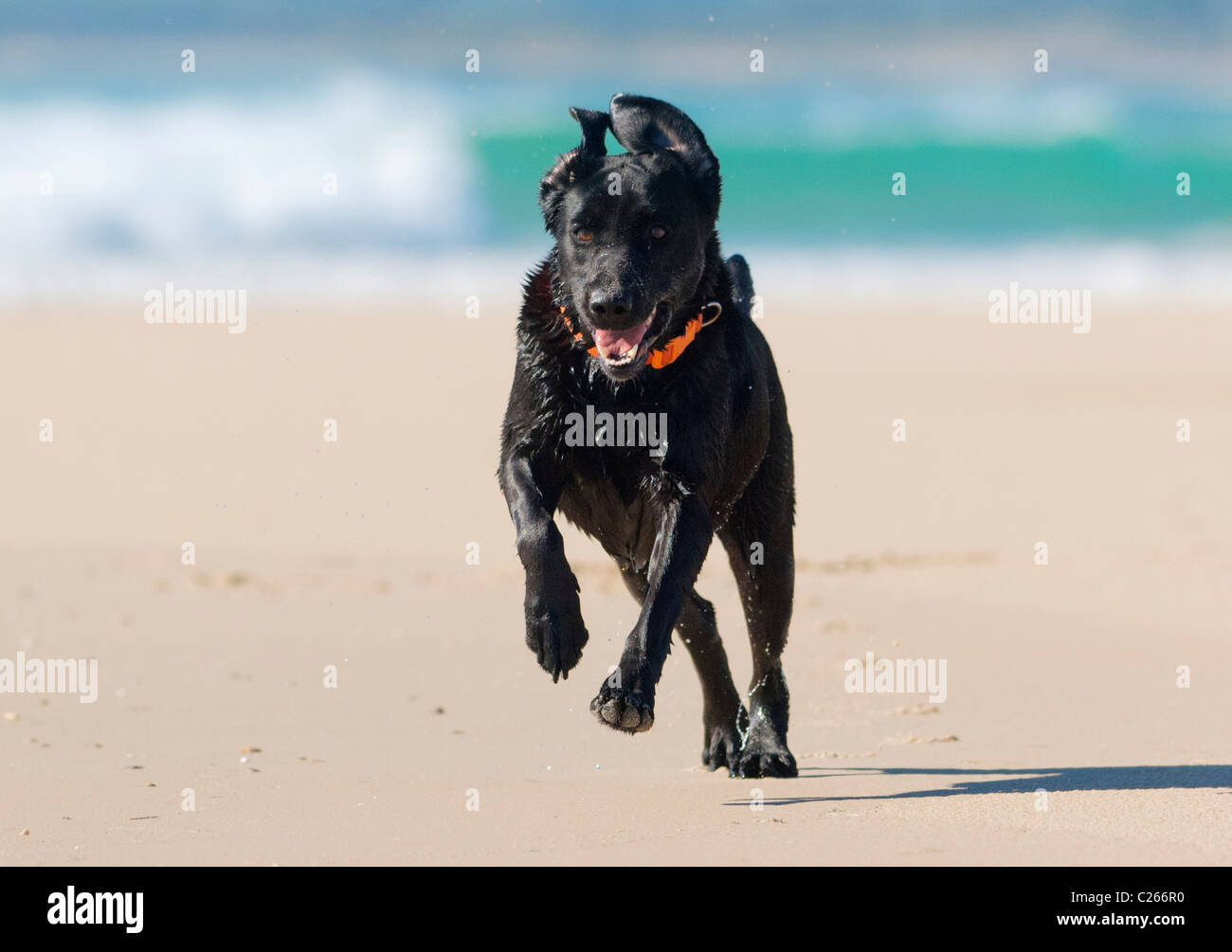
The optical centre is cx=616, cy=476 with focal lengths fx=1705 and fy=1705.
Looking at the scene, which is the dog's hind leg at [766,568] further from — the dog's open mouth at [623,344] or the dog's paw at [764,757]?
the dog's open mouth at [623,344]

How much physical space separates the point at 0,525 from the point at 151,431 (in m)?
5.92

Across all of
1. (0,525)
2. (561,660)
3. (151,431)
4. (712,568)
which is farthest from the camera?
(151,431)

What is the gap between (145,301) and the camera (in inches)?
→ 1726

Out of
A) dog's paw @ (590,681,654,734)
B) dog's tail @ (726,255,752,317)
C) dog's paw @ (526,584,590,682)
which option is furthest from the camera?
dog's tail @ (726,255,752,317)

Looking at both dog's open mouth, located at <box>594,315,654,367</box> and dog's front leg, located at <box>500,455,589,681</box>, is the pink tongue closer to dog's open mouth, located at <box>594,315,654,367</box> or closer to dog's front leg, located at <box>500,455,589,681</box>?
dog's open mouth, located at <box>594,315,654,367</box>


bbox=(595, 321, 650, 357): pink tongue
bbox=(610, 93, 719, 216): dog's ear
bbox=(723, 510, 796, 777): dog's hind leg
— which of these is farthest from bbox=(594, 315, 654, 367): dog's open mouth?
bbox=(723, 510, 796, 777): dog's hind leg

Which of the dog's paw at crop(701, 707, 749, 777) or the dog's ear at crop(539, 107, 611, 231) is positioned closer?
the dog's ear at crop(539, 107, 611, 231)

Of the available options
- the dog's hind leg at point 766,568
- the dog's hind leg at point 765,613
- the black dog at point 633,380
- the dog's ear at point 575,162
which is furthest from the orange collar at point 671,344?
the dog's hind leg at point 765,613

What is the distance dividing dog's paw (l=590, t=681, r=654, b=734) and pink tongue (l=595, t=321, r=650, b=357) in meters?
1.14

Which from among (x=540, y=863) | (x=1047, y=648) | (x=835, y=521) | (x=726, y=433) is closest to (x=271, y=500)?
(x=835, y=521)

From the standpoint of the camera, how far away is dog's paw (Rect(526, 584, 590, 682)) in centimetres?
511

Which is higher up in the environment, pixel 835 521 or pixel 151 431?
pixel 151 431

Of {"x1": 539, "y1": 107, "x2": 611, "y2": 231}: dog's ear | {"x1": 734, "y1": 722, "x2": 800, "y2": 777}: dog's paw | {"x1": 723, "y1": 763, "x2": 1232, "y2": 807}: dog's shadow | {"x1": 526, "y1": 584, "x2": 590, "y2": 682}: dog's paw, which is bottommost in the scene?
{"x1": 723, "y1": 763, "x2": 1232, "y2": 807}: dog's shadow

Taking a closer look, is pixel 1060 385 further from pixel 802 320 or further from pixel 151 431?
pixel 151 431
